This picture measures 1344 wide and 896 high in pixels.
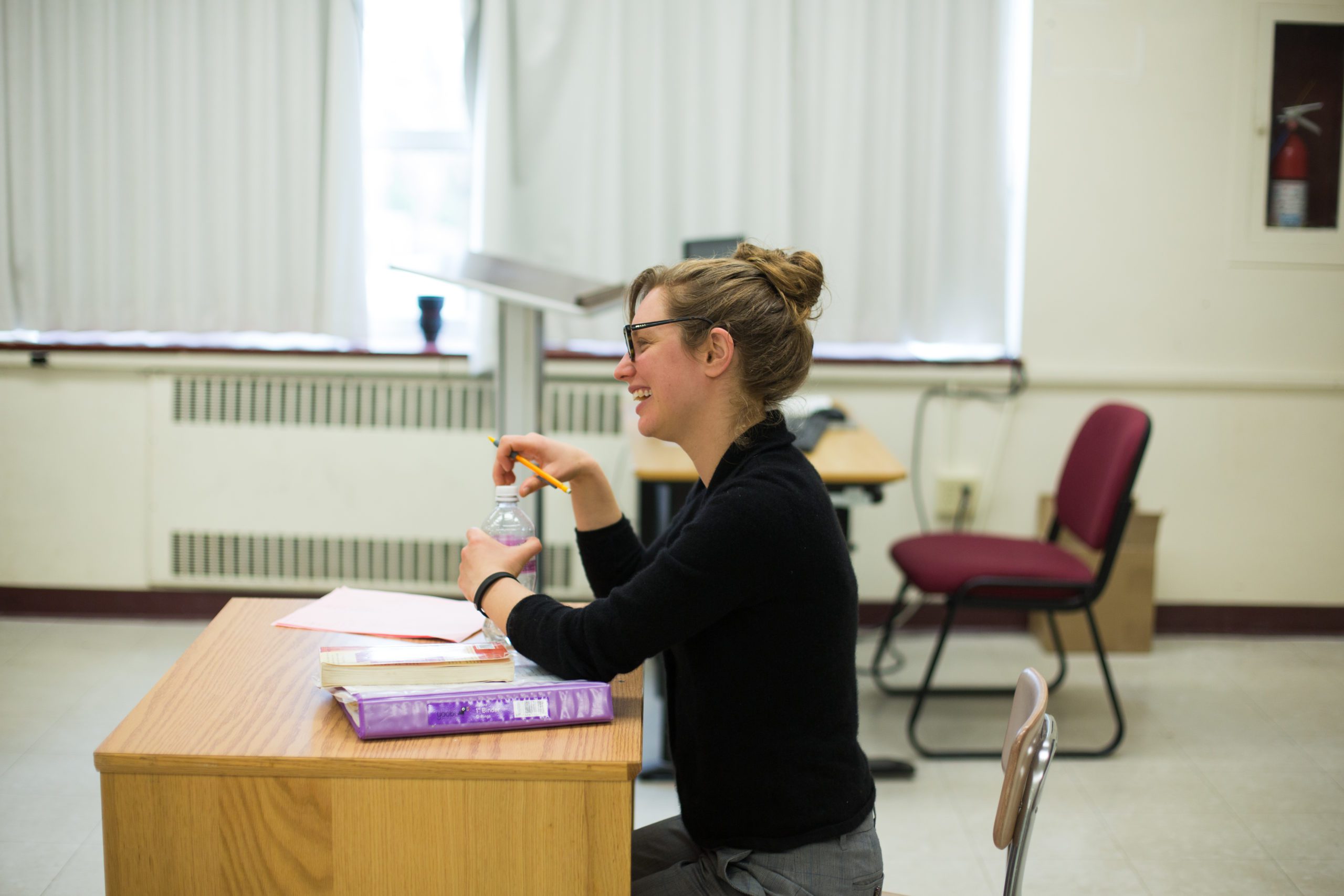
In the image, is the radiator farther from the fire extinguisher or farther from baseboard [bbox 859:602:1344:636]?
the fire extinguisher

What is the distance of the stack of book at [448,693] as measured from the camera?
1.18m

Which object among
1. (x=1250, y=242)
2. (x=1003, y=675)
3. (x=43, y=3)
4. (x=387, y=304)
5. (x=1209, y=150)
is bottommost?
(x=1003, y=675)

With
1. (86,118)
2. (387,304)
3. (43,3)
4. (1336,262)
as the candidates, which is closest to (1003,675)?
(1336,262)

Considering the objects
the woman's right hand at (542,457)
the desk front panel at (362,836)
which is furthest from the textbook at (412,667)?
the woman's right hand at (542,457)

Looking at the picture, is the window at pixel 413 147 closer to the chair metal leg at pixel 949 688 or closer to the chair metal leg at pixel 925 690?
the chair metal leg at pixel 949 688

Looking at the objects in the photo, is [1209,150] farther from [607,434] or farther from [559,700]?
[559,700]

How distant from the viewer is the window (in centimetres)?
352

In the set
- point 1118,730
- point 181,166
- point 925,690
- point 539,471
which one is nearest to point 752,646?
point 539,471

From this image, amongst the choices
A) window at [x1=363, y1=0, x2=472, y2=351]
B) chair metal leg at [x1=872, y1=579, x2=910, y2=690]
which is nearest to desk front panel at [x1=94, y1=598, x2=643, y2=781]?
chair metal leg at [x1=872, y1=579, x2=910, y2=690]

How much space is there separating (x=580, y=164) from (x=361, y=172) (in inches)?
25.8

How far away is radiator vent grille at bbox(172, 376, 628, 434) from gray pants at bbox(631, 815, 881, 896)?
92.4 inches

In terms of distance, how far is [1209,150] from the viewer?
3.52 metres

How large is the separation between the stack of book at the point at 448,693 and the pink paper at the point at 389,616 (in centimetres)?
18

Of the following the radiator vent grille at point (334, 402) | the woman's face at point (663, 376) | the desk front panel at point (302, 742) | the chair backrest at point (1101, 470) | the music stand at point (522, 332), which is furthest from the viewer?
the radiator vent grille at point (334, 402)
